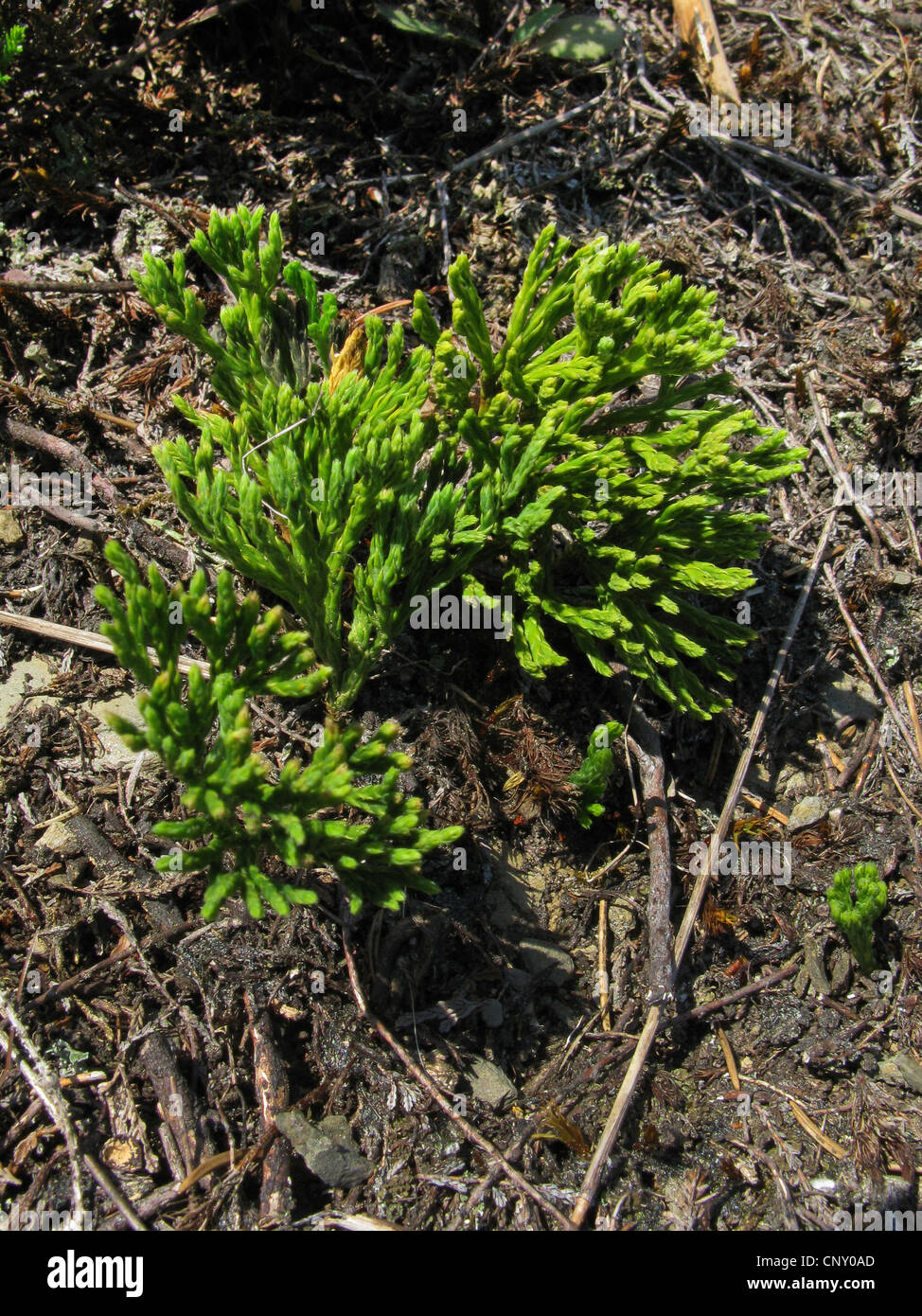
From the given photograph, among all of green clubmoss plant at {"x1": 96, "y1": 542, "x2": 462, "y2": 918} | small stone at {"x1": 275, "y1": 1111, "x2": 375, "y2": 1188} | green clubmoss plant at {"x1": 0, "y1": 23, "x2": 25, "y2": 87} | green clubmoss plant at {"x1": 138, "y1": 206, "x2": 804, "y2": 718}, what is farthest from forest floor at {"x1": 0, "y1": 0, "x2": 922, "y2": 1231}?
green clubmoss plant at {"x1": 96, "y1": 542, "x2": 462, "y2": 918}

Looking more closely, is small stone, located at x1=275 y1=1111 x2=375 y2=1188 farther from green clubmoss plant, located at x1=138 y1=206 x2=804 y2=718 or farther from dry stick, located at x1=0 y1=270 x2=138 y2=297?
dry stick, located at x1=0 y1=270 x2=138 y2=297

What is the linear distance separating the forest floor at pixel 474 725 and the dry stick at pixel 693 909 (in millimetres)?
66

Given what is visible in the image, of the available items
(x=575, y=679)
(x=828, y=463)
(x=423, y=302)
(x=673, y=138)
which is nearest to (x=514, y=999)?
(x=575, y=679)

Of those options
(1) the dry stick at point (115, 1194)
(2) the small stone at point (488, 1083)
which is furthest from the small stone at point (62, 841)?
(2) the small stone at point (488, 1083)

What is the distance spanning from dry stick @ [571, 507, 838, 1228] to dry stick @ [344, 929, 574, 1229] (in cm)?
13

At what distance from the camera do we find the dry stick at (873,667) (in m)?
4.46

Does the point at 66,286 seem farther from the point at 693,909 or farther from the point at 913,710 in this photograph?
the point at 913,710

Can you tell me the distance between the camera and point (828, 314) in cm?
Result: 520

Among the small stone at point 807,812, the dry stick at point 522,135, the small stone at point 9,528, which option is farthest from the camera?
the dry stick at point 522,135

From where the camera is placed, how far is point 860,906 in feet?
12.2

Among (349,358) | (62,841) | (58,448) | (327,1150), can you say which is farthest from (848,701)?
(58,448)

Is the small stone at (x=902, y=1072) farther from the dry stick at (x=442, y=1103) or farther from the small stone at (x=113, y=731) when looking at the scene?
the small stone at (x=113, y=731)

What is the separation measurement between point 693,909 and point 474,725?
4.07 feet

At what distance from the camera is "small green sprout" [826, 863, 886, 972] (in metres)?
3.73
